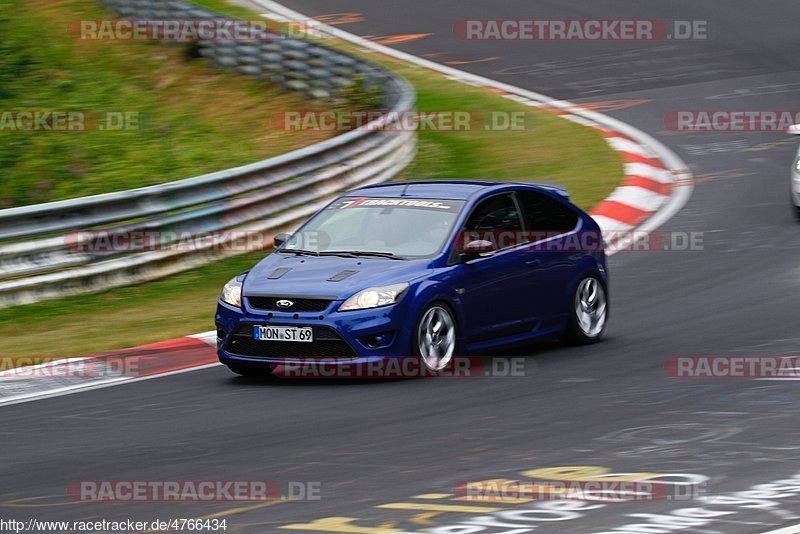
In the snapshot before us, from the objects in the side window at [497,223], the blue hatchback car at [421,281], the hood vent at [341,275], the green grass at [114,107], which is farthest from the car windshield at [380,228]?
the green grass at [114,107]

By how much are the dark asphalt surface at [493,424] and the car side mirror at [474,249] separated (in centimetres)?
98

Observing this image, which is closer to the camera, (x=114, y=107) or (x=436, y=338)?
(x=436, y=338)

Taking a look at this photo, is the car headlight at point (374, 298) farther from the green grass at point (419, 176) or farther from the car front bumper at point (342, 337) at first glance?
the green grass at point (419, 176)

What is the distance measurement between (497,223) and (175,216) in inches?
175

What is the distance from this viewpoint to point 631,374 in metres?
9.98

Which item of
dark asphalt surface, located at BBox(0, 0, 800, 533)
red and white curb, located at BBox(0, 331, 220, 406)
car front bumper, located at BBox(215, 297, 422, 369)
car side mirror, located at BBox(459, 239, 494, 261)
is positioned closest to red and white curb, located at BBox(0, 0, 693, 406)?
red and white curb, located at BBox(0, 331, 220, 406)

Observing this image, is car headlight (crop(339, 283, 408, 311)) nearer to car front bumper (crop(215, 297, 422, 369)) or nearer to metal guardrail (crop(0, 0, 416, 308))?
car front bumper (crop(215, 297, 422, 369))

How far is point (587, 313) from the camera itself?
1160 centimetres

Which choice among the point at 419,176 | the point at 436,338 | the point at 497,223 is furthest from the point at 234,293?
the point at 419,176

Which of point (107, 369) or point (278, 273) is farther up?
point (278, 273)

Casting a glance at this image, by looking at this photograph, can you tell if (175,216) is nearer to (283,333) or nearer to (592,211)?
(283,333)

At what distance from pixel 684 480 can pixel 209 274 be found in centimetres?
810

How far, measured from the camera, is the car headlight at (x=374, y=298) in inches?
382

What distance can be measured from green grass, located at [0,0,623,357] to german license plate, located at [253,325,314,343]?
80.4 inches
